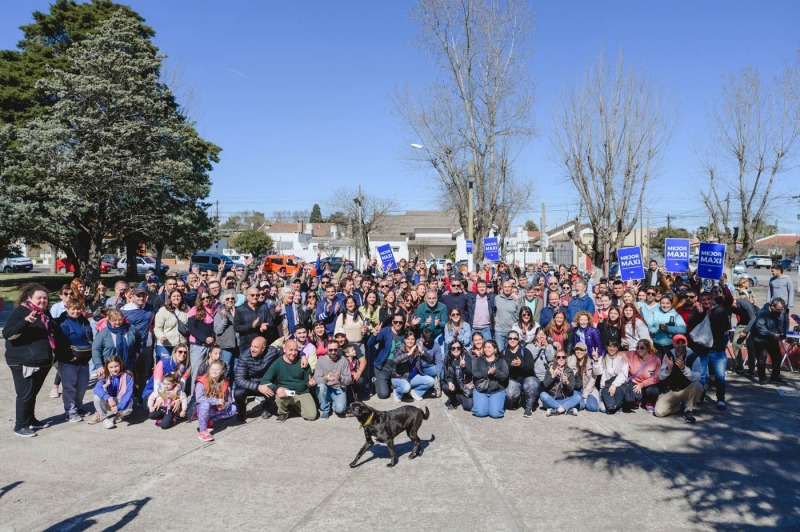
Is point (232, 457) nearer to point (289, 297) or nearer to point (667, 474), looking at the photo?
point (289, 297)

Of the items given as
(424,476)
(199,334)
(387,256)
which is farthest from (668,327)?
(387,256)

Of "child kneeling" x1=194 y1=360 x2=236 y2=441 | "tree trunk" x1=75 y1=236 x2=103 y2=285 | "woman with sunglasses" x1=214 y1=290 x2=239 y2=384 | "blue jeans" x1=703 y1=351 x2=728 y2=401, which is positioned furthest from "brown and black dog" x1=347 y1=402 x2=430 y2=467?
"tree trunk" x1=75 y1=236 x2=103 y2=285

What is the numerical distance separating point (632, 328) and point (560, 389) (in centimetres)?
173

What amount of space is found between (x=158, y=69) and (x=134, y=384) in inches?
878

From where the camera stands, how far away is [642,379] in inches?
329

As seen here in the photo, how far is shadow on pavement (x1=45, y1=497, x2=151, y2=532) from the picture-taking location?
184 inches

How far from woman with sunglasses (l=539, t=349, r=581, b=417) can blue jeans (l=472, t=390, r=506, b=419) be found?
689 mm

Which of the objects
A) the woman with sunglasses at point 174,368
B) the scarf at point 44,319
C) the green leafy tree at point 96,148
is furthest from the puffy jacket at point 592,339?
the green leafy tree at point 96,148

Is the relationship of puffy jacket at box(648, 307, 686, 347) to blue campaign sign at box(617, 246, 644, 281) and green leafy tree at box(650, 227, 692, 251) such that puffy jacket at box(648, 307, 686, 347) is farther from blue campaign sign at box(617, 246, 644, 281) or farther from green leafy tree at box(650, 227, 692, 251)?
green leafy tree at box(650, 227, 692, 251)

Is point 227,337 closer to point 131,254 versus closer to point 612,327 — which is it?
point 612,327

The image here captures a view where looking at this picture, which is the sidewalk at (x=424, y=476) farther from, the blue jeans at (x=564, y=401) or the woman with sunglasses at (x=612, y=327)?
the woman with sunglasses at (x=612, y=327)

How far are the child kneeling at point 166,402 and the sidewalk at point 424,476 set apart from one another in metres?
0.15

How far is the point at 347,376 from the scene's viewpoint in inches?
321

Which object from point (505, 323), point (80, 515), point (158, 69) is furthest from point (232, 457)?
point (158, 69)
